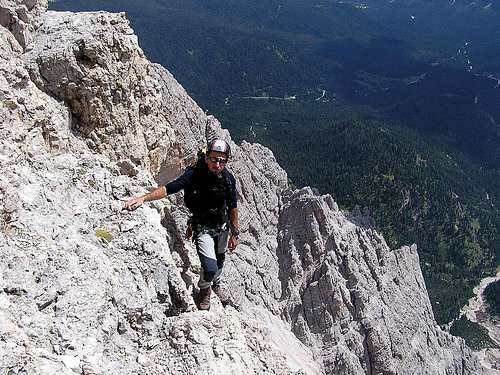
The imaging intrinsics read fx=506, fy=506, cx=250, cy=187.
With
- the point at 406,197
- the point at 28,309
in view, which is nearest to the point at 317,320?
the point at 28,309

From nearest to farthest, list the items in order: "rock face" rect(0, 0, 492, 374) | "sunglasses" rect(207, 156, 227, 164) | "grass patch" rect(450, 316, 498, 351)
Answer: "rock face" rect(0, 0, 492, 374)
"sunglasses" rect(207, 156, 227, 164)
"grass patch" rect(450, 316, 498, 351)

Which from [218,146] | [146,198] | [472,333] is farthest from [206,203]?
[472,333]

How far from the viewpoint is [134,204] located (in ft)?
35.7

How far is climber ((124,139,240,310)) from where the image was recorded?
35.4 feet

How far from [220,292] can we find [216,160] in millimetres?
4383

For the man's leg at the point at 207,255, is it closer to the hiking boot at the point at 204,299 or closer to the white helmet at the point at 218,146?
the hiking boot at the point at 204,299

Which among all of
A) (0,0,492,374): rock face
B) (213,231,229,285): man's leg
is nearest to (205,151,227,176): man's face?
(213,231,229,285): man's leg

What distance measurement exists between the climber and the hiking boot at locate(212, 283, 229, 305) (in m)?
1.55

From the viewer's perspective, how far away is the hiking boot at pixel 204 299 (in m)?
11.2

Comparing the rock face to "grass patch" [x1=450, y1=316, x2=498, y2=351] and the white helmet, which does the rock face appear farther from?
"grass patch" [x1=450, y1=316, x2=498, y2=351]

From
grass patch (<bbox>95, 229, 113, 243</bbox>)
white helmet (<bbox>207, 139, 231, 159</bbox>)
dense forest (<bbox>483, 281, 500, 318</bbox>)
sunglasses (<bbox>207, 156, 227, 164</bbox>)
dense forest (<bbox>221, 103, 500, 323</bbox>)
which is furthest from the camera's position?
dense forest (<bbox>221, 103, 500, 323</bbox>)

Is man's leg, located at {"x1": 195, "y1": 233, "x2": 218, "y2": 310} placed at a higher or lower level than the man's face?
lower

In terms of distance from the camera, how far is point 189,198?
438 inches

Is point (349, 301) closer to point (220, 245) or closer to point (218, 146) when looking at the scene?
point (220, 245)
